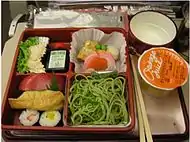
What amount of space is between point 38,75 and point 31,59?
78 mm

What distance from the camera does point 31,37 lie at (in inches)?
44.3

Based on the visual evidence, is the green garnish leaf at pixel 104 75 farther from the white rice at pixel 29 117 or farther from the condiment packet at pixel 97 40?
the white rice at pixel 29 117

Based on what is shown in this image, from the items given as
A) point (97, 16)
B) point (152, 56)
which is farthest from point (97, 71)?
point (97, 16)

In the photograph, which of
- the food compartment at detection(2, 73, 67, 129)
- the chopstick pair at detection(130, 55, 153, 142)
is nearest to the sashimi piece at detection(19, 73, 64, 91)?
the food compartment at detection(2, 73, 67, 129)

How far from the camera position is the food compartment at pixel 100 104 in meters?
0.89

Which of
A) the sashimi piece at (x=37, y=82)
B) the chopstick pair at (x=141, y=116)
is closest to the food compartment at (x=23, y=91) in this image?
the sashimi piece at (x=37, y=82)

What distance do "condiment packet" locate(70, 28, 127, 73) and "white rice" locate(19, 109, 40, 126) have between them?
20 cm

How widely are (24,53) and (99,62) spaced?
22cm

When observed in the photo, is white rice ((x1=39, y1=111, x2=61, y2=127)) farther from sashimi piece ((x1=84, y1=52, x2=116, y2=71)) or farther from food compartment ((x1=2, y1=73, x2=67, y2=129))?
sashimi piece ((x1=84, y1=52, x2=116, y2=71))

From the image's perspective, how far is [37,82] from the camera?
99 centimetres

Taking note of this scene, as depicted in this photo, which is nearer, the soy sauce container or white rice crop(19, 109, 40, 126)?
white rice crop(19, 109, 40, 126)

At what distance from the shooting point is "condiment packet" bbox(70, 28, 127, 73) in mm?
1072

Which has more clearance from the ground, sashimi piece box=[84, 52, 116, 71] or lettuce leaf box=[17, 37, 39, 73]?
lettuce leaf box=[17, 37, 39, 73]

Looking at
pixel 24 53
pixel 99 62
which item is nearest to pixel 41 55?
pixel 24 53
